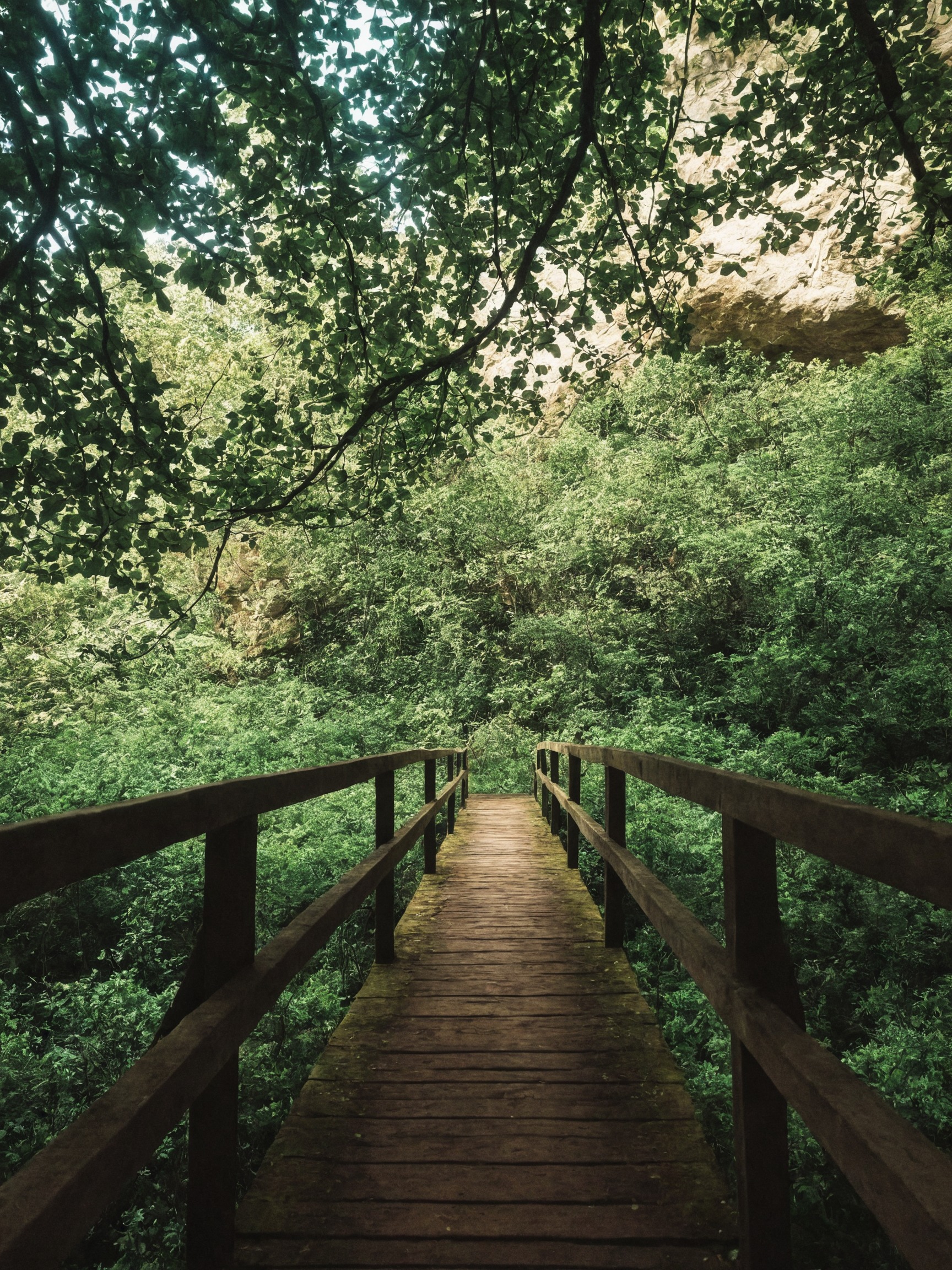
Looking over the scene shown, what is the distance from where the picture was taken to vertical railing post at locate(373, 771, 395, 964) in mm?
3906

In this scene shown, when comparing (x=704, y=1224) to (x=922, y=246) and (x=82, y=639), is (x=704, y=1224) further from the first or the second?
(x=82, y=639)

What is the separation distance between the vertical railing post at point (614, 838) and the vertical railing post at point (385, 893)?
1119 mm

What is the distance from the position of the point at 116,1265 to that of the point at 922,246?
8.00m

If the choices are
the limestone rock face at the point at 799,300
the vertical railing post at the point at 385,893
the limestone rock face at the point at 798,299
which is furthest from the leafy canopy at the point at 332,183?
the limestone rock face at the point at 799,300

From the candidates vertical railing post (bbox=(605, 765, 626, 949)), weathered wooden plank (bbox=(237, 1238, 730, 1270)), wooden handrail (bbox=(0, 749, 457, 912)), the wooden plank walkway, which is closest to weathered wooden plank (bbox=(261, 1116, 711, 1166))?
the wooden plank walkway

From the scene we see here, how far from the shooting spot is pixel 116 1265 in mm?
2748

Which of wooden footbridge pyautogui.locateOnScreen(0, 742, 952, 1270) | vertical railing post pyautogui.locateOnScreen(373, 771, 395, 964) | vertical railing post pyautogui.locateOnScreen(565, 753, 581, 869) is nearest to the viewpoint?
wooden footbridge pyautogui.locateOnScreen(0, 742, 952, 1270)

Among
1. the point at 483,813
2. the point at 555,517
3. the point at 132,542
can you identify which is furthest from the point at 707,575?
the point at 132,542

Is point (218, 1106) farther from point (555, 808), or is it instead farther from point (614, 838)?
point (555, 808)

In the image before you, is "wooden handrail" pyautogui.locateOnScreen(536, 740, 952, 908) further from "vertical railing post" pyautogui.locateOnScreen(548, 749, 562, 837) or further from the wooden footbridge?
"vertical railing post" pyautogui.locateOnScreen(548, 749, 562, 837)

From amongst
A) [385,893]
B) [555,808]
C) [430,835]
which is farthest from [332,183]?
[555,808]

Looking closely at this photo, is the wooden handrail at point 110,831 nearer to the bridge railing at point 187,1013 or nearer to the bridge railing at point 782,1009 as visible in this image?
the bridge railing at point 187,1013

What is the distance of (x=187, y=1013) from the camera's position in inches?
65.2

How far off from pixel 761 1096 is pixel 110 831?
1421mm
